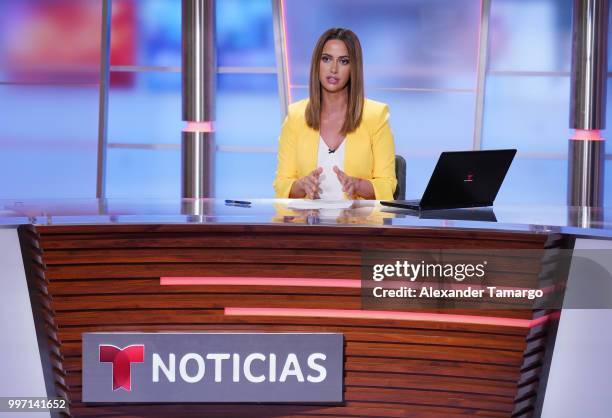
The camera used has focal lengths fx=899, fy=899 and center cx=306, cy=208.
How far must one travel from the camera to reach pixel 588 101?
5.71 m

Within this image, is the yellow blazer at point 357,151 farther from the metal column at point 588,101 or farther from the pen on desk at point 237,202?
the metal column at point 588,101

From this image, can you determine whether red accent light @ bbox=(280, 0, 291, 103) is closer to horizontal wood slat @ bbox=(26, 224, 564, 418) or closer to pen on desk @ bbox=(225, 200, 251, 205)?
pen on desk @ bbox=(225, 200, 251, 205)

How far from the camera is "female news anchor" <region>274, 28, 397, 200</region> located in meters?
3.37

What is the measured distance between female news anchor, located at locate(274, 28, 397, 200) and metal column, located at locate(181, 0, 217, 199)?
2.39 meters

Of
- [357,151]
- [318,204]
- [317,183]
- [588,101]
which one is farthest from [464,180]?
[588,101]

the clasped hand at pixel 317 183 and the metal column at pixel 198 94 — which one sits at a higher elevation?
the metal column at pixel 198 94

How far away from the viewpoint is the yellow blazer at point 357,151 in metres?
3.46

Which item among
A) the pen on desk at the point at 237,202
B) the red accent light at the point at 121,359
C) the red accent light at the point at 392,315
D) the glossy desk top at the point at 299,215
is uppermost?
the pen on desk at the point at 237,202

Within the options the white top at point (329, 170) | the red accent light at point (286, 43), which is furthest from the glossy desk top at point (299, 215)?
the red accent light at point (286, 43)

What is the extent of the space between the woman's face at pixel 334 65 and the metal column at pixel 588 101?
2.84 metres

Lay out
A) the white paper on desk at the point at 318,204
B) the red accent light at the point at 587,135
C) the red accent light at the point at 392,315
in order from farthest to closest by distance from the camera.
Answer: the red accent light at the point at 587,135 → the white paper on desk at the point at 318,204 → the red accent light at the point at 392,315

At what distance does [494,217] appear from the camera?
2488mm

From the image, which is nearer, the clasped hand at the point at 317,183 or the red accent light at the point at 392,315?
the red accent light at the point at 392,315

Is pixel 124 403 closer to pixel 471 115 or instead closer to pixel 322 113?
pixel 322 113
